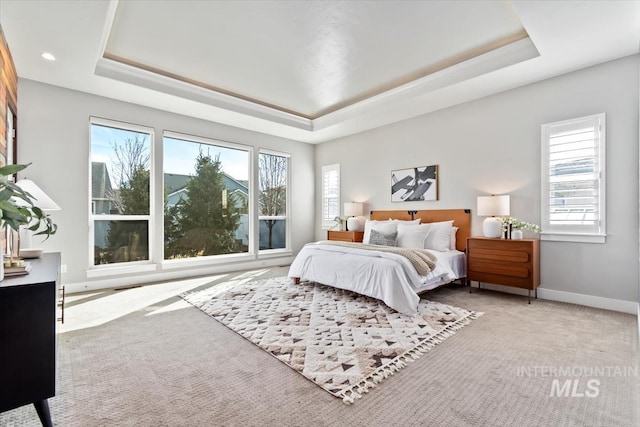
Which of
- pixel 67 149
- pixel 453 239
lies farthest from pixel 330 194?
pixel 67 149

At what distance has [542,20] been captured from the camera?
2811mm

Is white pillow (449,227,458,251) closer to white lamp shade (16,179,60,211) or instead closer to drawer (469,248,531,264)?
drawer (469,248,531,264)

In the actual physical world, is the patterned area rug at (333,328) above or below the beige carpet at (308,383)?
above

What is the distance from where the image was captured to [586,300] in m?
3.66

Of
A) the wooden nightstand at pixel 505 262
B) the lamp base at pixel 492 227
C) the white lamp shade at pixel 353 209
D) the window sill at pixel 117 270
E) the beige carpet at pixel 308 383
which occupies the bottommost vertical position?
the beige carpet at pixel 308 383

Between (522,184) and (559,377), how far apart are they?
2.79 m

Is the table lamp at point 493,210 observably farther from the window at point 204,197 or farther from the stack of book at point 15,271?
the stack of book at point 15,271

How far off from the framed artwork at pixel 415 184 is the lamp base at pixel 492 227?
1.02 meters

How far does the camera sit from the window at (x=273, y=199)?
6477 millimetres

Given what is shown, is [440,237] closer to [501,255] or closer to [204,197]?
[501,255]

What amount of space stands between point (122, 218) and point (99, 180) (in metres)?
0.63

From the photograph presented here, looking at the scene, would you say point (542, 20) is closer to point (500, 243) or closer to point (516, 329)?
point (500, 243)

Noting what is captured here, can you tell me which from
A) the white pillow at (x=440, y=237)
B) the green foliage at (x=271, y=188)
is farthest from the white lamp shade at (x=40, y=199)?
the white pillow at (x=440, y=237)

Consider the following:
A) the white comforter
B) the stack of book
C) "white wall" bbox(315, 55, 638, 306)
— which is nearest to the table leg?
the stack of book
